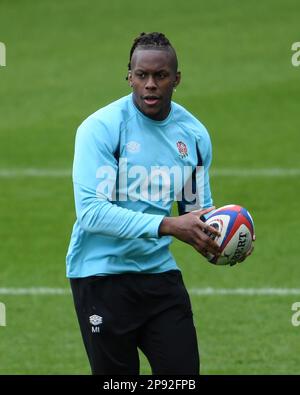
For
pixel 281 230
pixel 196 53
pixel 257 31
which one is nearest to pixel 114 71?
pixel 196 53

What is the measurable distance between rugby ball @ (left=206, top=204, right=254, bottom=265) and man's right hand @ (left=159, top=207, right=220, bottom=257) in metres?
0.24

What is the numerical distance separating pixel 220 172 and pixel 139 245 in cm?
1147

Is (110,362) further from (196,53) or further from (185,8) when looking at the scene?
(185,8)

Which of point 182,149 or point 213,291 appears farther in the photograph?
point 213,291

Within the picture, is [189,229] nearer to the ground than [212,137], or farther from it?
nearer to the ground

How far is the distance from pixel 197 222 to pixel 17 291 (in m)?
6.32

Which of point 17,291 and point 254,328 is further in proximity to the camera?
point 17,291

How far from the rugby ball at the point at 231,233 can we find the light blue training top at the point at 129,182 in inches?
12.8

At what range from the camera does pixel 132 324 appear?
797cm
